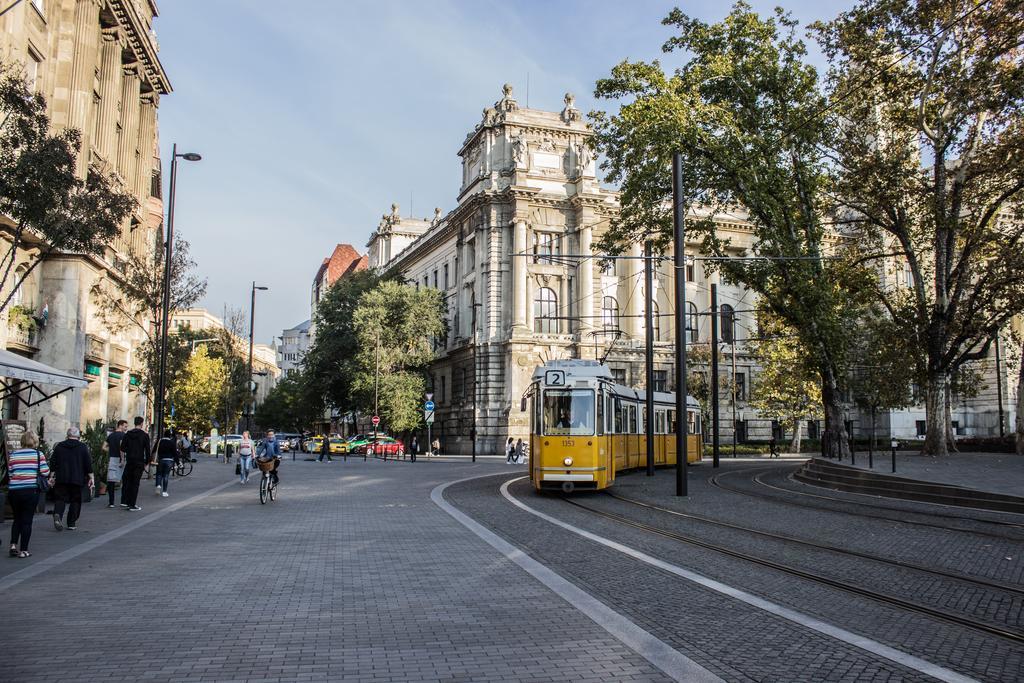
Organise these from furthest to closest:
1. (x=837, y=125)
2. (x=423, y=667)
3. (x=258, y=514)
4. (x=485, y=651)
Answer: (x=837, y=125) < (x=258, y=514) < (x=485, y=651) < (x=423, y=667)

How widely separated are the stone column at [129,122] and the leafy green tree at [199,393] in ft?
135

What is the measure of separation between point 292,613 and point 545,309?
5509 cm

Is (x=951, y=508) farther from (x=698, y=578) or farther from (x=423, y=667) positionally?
(x=423, y=667)

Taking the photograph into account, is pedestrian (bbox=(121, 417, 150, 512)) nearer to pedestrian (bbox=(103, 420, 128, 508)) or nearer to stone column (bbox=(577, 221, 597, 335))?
pedestrian (bbox=(103, 420, 128, 508))

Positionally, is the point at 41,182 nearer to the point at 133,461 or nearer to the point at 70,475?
the point at 133,461

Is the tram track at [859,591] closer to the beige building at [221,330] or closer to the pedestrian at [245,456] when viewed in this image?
the pedestrian at [245,456]

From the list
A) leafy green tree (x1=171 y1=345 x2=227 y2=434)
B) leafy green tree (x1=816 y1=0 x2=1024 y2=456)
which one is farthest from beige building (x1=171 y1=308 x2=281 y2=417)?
leafy green tree (x1=816 y1=0 x2=1024 y2=456)

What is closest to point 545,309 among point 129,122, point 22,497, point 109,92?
point 129,122

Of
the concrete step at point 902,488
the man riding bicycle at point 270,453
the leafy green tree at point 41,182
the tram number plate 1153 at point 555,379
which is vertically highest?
the leafy green tree at point 41,182

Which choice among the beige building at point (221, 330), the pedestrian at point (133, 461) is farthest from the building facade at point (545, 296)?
the pedestrian at point (133, 461)

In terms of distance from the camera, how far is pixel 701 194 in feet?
104

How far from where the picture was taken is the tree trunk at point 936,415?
27.0m

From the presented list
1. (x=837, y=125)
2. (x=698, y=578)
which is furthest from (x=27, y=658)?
(x=837, y=125)

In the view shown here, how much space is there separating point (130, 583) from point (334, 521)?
6.30 metres
